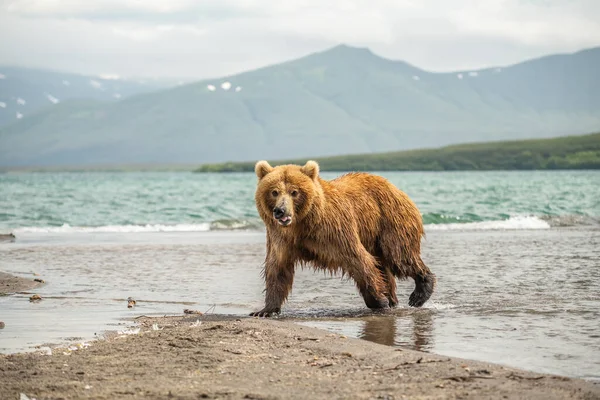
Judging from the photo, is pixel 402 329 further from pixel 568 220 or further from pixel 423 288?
pixel 568 220

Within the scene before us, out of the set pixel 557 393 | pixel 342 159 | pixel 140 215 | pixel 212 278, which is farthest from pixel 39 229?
pixel 342 159

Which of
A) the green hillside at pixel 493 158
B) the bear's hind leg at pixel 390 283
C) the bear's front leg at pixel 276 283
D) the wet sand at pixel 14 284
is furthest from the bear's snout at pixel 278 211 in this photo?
the green hillside at pixel 493 158

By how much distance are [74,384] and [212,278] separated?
24.7 ft

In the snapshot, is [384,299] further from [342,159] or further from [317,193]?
[342,159]

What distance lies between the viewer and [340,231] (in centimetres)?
937

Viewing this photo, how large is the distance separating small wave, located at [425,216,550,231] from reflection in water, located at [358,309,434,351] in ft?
57.2

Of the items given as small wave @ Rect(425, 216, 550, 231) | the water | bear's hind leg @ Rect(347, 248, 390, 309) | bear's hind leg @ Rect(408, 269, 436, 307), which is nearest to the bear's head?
bear's hind leg @ Rect(347, 248, 390, 309)

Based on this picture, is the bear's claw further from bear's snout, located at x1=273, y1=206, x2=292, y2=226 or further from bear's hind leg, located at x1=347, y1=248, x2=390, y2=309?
bear's snout, located at x1=273, y1=206, x2=292, y2=226

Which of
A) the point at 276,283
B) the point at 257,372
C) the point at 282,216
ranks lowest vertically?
the point at 257,372

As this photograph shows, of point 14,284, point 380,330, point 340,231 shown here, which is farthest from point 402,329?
point 14,284

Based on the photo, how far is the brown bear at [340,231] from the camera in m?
9.06

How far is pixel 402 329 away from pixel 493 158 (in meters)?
129

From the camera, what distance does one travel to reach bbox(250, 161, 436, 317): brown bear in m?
9.06

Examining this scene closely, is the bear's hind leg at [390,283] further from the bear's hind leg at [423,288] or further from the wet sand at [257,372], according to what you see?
the wet sand at [257,372]
